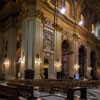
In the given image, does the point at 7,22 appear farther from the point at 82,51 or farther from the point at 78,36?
the point at 82,51

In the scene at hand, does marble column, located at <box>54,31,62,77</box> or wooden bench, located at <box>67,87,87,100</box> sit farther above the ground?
marble column, located at <box>54,31,62,77</box>

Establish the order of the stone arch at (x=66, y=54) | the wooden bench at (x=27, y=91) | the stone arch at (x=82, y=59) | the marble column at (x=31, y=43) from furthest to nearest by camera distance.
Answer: the stone arch at (x=82, y=59) → the stone arch at (x=66, y=54) → the marble column at (x=31, y=43) → the wooden bench at (x=27, y=91)

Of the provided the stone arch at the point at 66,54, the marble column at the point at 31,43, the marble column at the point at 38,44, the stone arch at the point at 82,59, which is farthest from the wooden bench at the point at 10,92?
the stone arch at the point at 82,59

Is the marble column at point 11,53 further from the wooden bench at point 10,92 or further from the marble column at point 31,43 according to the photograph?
the wooden bench at point 10,92

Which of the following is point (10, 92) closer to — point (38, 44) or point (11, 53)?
point (38, 44)

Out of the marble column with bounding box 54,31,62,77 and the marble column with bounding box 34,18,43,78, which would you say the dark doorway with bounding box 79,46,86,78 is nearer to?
the marble column with bounding box 54,31,62,77

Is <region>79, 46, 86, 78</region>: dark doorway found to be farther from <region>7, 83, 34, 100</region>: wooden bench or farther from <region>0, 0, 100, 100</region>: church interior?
<region>7, 83, 34, 100</region>: wooden bench

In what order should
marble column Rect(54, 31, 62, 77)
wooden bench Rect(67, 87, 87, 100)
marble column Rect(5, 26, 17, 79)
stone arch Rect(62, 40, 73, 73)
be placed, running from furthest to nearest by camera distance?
stone arch Rect(62, 40, 73, 73)
marble column Rect(5, 26, 17, 79)
marble column Rect(54, 31, 62, 77)
wooden bench Rect(67, 87, 87, 100)

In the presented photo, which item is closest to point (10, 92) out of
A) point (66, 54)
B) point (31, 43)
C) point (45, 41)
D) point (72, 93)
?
point (72, 93)

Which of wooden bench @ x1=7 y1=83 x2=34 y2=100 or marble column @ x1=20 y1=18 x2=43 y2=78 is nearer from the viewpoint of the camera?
wooden bench @ x1=7 y1=83 x2=34 y2=100

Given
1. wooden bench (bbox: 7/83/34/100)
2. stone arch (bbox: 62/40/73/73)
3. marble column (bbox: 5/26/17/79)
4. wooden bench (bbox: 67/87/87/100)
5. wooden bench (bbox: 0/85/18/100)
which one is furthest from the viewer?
stone arch (bbox: 62/40/73/73)

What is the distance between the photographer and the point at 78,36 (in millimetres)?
29906

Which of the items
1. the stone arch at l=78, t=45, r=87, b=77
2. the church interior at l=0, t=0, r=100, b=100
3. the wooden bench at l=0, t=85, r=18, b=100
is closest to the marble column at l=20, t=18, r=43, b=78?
the church interior at l=0, t=0, r=100, b=100

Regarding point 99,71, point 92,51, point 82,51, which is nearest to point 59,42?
point 82,51
